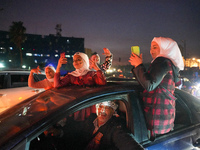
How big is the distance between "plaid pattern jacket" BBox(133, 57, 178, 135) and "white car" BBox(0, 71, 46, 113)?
3555 millimetres

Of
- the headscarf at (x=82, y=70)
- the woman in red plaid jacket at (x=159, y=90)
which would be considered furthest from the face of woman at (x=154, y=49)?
the headscarf at (x=82, y=70)

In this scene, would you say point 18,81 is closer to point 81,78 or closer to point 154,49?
point 81,78

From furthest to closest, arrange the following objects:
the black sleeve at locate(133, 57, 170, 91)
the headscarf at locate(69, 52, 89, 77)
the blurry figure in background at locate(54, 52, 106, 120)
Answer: the headscarf at locate(69, 52, 89, 77) < the blurry figure in background at locate(54, 52, 106, 120) < the black sleeve at locate(133, 57, 170, 91)

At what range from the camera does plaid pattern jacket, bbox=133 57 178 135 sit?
1.68 meters

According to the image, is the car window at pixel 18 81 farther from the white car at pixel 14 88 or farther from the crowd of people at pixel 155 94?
the crowd of people at pixel 155 94

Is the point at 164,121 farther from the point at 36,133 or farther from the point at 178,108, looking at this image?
the point at 36,133

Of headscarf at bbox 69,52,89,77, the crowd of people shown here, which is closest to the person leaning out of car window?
the crowd of people

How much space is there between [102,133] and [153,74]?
1.03m

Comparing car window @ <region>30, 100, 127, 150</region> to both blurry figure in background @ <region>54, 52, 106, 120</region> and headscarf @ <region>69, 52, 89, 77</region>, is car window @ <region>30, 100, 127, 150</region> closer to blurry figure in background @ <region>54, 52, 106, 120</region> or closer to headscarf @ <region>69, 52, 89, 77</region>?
blurry figure in background @ <region>54, 52, 106, 120</region>

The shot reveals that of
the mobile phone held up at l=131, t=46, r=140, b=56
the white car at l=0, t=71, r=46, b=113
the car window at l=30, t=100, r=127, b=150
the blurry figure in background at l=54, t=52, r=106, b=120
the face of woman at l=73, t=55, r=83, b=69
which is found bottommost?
the car window at l=30, t=100, r=127, b=150

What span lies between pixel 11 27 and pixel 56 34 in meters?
37.5

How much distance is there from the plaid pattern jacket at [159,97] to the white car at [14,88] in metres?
3.55

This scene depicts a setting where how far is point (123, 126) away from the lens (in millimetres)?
1815

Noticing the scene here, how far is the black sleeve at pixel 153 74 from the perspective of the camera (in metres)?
1.62
